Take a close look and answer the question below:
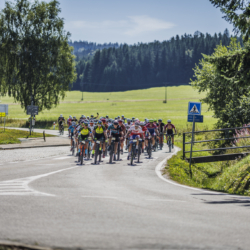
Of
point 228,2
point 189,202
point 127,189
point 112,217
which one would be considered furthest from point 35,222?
point 228,2

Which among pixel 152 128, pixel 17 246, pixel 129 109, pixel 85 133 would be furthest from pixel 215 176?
pixel 129 109

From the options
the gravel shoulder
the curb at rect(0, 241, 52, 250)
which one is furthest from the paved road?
the gravel shoulder

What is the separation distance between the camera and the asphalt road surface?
4582mm

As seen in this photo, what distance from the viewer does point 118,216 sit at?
5.98 metres

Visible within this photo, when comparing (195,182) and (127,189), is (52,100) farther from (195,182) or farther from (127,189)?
(127,189)

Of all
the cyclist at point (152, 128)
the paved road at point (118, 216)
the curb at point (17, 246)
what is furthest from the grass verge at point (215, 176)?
the curb at point (17, 246)

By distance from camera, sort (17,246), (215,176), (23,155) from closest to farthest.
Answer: (17,246) < (215,176) < (23,155)

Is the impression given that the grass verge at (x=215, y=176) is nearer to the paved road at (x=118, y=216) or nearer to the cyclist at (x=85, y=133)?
the paved road at (x=118, y=216)

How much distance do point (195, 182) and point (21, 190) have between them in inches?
289

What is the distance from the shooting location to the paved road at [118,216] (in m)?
4.59

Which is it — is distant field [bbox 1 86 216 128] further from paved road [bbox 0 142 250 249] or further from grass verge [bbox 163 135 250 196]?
paved road [bbox 0 142 250 249]

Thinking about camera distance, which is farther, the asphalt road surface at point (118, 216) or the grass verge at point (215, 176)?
the grass verge at point (215, 176)

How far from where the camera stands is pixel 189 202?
793 centimetres

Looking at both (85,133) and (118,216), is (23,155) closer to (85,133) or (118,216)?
(85,133)
